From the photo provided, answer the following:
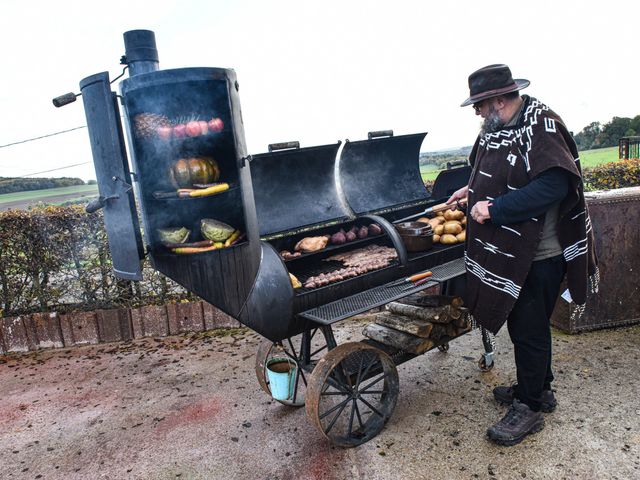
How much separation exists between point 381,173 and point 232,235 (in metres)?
2.11

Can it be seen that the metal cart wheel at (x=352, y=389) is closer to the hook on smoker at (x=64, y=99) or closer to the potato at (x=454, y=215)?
the potato at (x=454, y=215)

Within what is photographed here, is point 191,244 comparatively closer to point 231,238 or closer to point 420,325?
point 231,238

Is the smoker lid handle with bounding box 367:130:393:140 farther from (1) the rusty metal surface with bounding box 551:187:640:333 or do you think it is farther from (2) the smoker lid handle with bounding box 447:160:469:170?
(1) the rusty metal surface with bounding box 551:187:640:333

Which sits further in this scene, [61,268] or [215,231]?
[61,268]

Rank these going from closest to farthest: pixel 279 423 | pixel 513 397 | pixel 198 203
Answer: pixel 198 203 → pixel 513 397 → pixel 279 423

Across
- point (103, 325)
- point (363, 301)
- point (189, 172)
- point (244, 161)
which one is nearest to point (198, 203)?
point (189, 172)

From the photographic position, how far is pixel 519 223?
9.36ft

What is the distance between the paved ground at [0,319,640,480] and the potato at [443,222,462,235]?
129 centimetres

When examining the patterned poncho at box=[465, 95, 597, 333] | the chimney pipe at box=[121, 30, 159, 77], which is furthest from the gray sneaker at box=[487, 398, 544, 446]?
the chimney pipe at box=[121, 30, 159, 77]

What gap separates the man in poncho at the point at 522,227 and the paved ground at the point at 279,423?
325mm

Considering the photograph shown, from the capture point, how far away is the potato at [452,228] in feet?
13.1

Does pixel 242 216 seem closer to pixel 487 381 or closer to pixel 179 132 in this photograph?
pixel 179 132

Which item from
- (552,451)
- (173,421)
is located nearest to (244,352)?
(173,421)

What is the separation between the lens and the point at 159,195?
287cm
